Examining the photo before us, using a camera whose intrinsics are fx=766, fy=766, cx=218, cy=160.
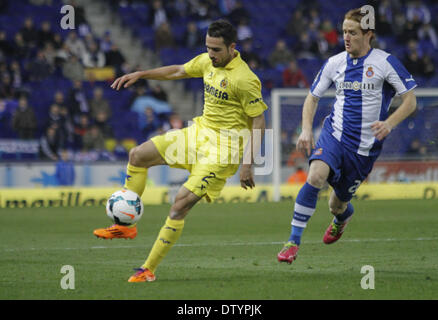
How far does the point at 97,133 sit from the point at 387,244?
10.5 meters

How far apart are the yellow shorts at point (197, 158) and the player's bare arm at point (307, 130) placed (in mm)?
669

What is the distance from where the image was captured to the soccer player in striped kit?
7.25m

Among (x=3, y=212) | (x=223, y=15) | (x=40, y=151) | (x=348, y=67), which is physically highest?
(x=223, y=15)

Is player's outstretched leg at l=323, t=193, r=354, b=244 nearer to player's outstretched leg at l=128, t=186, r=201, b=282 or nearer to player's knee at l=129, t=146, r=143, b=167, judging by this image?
player's outstretched leg at l=128, t=186, r=201, b=282

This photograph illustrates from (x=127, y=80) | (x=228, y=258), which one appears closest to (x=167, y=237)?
(x=127, y=80)

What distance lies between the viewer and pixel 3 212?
601 inches

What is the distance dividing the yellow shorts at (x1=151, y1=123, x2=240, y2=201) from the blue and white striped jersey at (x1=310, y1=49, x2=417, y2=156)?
1.13 metres

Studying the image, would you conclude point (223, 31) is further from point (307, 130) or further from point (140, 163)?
point (140, 163)

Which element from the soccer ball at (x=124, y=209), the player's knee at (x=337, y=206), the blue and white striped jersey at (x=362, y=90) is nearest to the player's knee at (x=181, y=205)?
the soccer ball at (x=124, y=209)

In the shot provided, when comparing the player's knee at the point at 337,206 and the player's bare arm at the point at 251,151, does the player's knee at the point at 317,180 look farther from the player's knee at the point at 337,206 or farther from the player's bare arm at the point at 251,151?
the player's knee at the point at 337,206

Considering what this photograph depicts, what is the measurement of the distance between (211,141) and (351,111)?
1425 millimetres

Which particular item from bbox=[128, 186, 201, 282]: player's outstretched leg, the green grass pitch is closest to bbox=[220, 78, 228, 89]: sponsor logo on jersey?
bbox=[128, 186, 201, 282]: player's outstretched leg
